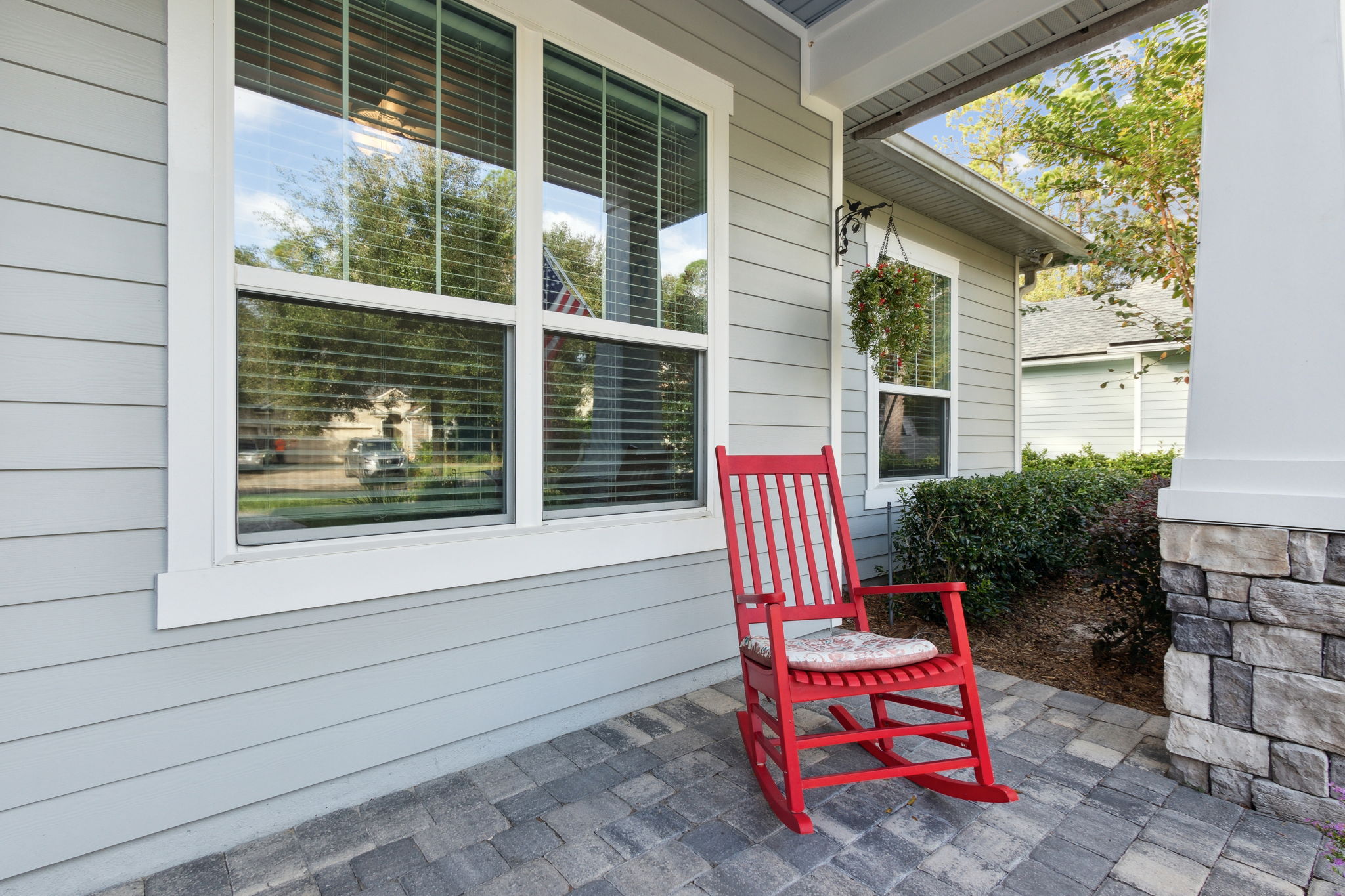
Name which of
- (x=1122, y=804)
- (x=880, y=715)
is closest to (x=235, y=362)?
(x=880, y=715)

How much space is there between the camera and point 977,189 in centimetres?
443

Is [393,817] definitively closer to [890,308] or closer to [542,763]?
[542,763]

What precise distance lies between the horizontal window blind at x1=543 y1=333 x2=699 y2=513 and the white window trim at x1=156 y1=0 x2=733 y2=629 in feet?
0.24

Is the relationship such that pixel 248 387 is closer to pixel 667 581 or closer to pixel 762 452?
pixel 667 581

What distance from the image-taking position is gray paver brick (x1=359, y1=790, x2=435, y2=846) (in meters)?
1.72

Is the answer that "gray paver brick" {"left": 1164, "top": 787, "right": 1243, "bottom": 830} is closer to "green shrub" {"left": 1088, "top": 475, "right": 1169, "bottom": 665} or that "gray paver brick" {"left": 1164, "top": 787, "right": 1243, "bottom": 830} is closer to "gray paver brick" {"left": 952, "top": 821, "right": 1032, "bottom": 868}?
"gray paver brick" {"left": 952, "top": 821, "right": 1032, "bottom": 868}

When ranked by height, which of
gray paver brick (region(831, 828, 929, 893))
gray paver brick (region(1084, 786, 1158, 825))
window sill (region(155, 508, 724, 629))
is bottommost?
gray paver brick (region(831, 828, 929, 893))

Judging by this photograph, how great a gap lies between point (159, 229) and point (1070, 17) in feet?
11.2

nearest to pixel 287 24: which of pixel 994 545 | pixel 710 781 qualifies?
pixel 710 781

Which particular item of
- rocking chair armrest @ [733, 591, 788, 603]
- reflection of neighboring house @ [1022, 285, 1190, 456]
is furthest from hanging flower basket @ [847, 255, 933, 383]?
reflection of neighboring house @ [1022, 285, 1190, 456]

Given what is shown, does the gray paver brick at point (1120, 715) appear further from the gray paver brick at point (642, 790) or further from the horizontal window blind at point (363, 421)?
the horizontal window blind at point (363, 421)

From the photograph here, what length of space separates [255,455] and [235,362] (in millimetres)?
252

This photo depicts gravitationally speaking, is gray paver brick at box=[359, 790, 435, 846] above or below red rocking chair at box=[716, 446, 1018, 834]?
below

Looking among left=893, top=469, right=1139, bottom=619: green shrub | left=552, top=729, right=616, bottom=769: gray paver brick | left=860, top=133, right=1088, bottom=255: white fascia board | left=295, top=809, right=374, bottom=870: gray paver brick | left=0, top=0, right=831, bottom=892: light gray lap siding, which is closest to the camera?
left=0, top=0, right=831, bottom=892: light gray lap siding
